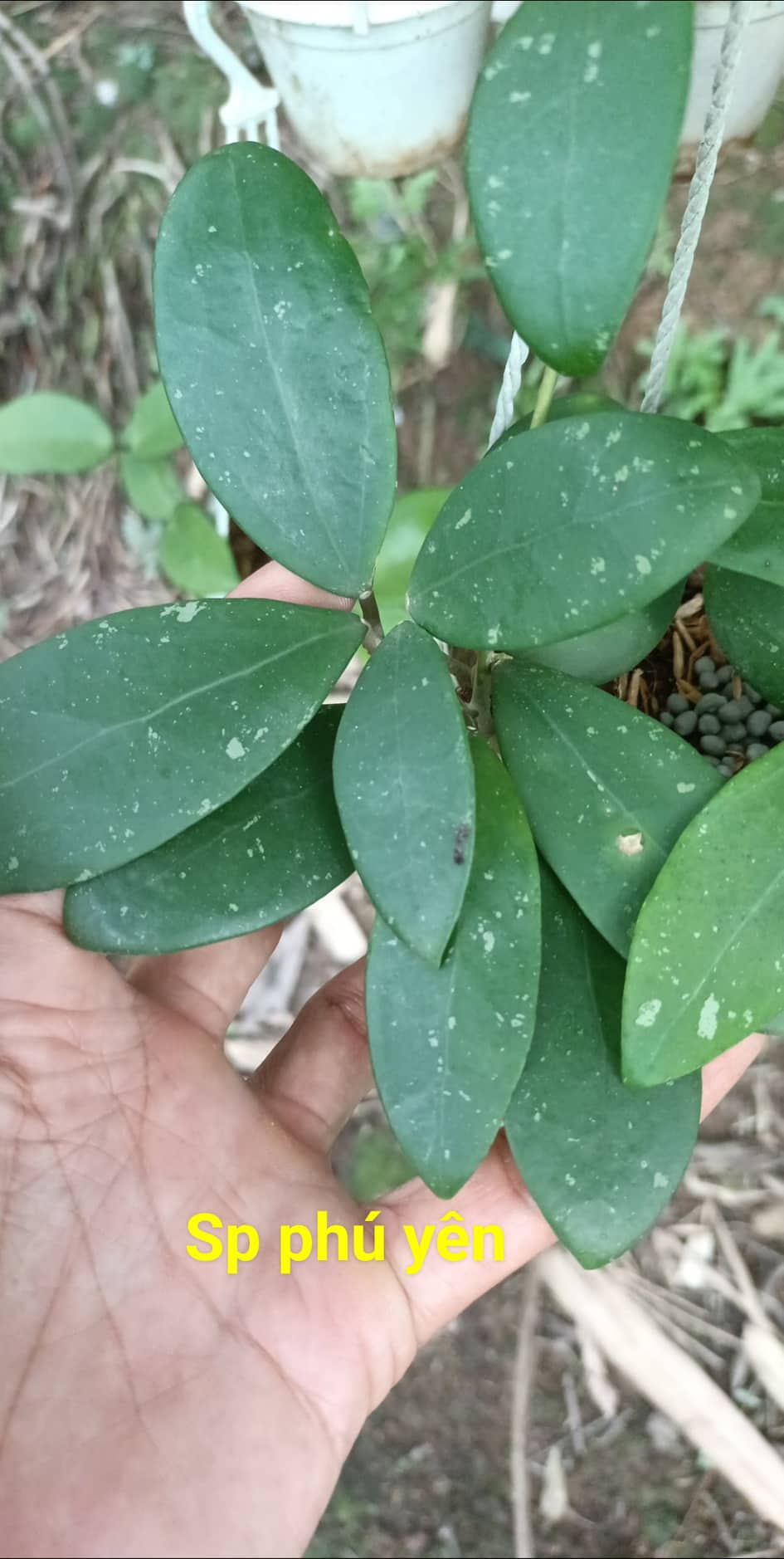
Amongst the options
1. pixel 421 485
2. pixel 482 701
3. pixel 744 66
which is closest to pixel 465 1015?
pixel 482 701

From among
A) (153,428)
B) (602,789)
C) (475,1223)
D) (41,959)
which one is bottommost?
(475,1223)

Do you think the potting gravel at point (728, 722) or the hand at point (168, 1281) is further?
the potting gravel at point (728, 722)

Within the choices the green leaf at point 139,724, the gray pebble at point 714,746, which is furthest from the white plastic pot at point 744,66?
the green leaf at point 139,724

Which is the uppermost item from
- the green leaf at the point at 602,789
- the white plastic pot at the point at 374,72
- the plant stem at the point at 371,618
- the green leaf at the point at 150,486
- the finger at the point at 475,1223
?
the white plastic pot at the point at 374,72

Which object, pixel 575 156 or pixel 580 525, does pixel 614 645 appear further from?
pixel 575 156

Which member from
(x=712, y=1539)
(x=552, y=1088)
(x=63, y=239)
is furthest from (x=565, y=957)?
(x=63, y=239)

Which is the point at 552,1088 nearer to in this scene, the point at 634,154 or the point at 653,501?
the point at 653,501

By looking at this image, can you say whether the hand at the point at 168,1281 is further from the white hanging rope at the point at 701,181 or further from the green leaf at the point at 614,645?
the white hanging rope at the point at 701,181
